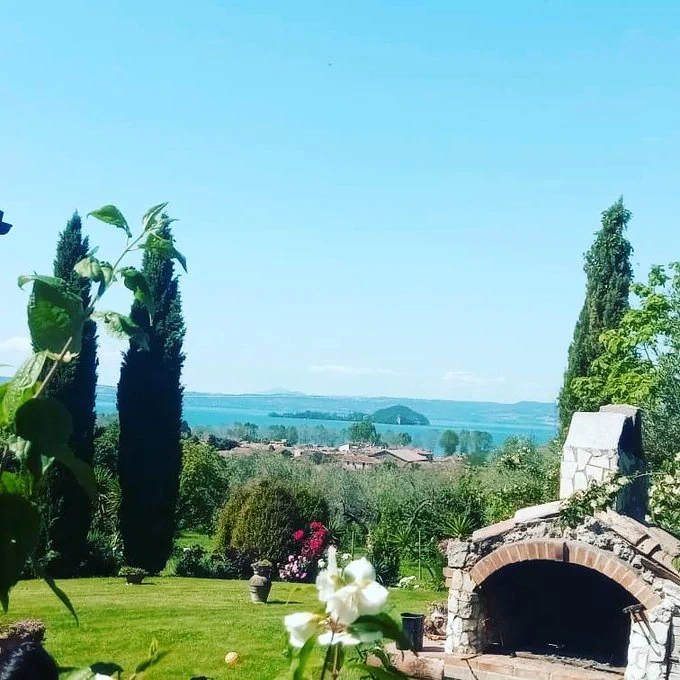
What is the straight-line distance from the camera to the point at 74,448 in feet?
43.5

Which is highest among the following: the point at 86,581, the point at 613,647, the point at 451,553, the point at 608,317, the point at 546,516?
the point at 608,317

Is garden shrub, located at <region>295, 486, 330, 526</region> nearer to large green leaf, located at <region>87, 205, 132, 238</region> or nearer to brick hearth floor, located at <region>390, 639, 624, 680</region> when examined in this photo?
brick hearth floor, located at <region>390, 639, 624, 680</region>

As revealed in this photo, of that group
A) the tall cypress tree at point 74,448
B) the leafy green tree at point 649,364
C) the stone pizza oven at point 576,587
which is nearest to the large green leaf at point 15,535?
the stone pizza oven at point 576,587

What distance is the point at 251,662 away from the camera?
7242 mm

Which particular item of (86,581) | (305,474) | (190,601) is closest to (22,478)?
(190,601)

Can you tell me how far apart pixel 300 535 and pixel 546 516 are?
6.95 m

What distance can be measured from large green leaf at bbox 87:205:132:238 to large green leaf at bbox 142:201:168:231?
32 mm

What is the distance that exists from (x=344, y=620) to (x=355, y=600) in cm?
2

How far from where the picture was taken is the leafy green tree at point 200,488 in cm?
1817

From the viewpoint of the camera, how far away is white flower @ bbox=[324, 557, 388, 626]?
69 centimetres

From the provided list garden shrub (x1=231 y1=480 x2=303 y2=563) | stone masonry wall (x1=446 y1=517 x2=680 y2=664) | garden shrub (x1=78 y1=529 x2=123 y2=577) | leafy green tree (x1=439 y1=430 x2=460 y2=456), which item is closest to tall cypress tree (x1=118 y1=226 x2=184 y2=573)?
garden shrub (x1=78 y1=529 x2=123 y2=577)

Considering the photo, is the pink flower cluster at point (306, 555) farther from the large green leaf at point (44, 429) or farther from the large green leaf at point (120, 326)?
the large green leaf at point (44, 429)

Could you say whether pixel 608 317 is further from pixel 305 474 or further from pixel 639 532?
Answer: pixel 639 532

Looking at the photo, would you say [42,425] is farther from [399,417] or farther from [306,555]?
[399,417]
